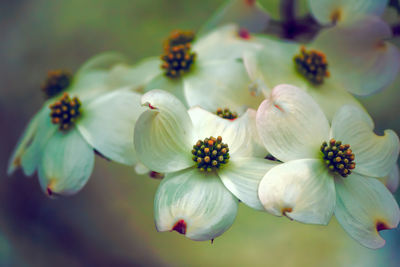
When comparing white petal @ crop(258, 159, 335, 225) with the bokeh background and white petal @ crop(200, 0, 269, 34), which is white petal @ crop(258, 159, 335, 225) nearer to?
white petal @ crop(200, 0, 269, 34)

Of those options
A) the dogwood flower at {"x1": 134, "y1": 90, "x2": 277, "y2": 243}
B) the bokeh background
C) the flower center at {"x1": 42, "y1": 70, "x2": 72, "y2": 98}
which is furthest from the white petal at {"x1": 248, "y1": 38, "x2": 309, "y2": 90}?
the bokeh background

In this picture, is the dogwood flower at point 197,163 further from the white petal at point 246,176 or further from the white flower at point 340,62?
the white flower at point 340,62

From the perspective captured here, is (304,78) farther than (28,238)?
No

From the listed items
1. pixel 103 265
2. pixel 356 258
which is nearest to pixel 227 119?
pixel 356 258

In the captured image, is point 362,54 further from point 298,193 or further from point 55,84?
point 55,84

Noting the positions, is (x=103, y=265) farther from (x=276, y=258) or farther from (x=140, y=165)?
(x=140, y=165)
